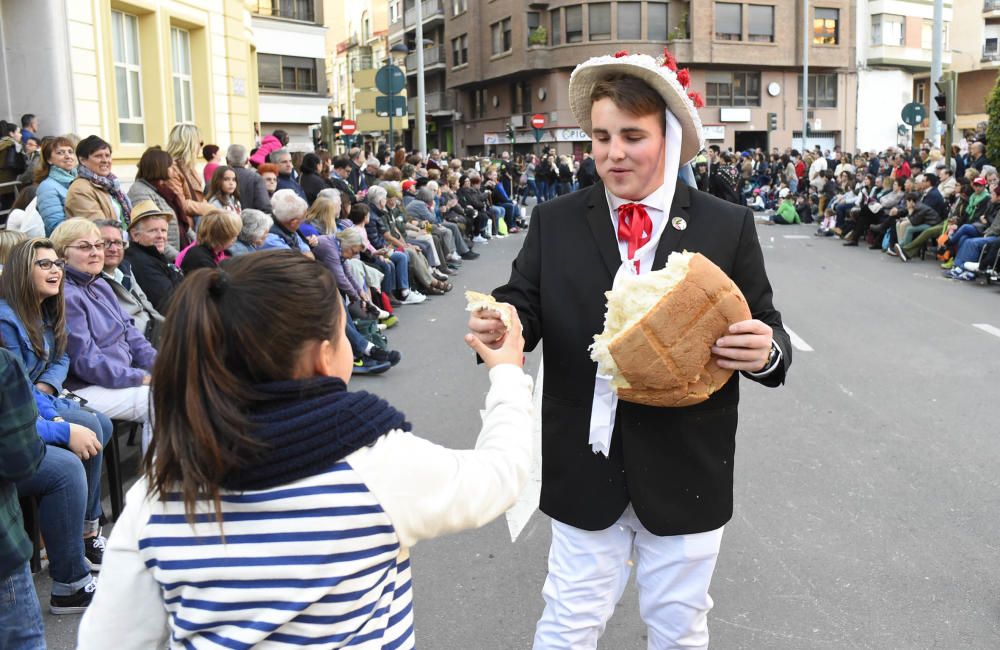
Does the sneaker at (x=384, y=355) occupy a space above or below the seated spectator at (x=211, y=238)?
below

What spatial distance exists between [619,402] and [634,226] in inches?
19.9

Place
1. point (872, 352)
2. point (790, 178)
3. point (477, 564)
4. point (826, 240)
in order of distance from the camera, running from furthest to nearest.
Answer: point (790, 178) → point (826, 240) → point (872, 352) → point (477, 564)

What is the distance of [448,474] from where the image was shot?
5.90 ft

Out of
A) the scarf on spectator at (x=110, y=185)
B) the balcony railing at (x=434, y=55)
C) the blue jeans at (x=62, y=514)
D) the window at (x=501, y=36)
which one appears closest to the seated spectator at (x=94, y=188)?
the scarf on spectator at (x=110, y=185)

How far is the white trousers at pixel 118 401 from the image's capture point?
565 centimetres

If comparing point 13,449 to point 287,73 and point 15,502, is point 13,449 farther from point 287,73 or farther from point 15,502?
point 287,73

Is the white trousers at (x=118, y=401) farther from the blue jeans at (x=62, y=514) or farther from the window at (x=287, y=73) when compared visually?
the window at (x=287, y=73)

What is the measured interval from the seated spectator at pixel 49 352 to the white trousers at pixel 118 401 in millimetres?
281

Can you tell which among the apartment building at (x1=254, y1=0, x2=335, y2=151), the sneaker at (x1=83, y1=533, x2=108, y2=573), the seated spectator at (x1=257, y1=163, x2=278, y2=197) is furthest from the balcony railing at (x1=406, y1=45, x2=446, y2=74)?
the sneaker at (x1=83, y1=533, x2=108, y2=573)

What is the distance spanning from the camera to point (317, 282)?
1.76m

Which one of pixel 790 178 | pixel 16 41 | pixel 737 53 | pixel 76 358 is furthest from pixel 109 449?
pixel 737 53

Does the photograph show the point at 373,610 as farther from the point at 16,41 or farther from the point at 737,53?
→ the point at 737,53

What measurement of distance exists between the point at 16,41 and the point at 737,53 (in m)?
48.5

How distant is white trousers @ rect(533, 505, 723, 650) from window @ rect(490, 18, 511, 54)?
195 feet
